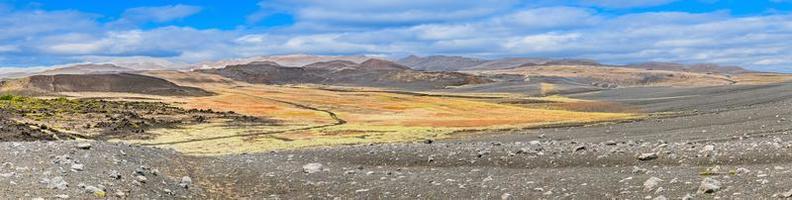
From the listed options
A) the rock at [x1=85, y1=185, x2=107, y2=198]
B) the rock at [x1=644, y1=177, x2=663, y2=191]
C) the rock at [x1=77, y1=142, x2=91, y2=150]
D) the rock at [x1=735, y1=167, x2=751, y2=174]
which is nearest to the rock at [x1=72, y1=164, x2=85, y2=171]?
the rock at [x1=85, y1=185, x2=107, y2=198]

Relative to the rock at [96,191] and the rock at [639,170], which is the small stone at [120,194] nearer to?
the rock at [96,191]

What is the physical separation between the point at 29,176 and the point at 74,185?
1.48 m

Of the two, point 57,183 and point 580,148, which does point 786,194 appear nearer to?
point 580,148

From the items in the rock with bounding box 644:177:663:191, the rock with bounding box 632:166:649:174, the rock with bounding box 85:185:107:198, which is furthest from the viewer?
the rock with bounding box 632:166:649:174

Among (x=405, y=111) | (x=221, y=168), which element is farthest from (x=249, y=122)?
(x=221, y=168)

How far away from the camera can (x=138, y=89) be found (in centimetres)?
17062

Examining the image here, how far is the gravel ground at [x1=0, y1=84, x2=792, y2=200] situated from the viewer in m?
18.0

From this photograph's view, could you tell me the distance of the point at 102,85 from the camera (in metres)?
172

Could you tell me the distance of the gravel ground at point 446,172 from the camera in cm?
1802

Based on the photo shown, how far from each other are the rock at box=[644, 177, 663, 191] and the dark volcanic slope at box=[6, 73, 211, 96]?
154 meters

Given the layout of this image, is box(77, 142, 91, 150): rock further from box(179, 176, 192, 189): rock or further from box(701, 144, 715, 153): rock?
box(701, 144, 715, 153): rock

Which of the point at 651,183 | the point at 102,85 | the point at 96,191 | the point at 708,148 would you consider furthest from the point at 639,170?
the point at 102,85

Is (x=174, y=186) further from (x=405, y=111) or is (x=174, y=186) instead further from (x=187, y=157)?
(x=405, y=111)

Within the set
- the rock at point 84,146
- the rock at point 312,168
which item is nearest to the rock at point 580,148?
the rock at point 312,168
